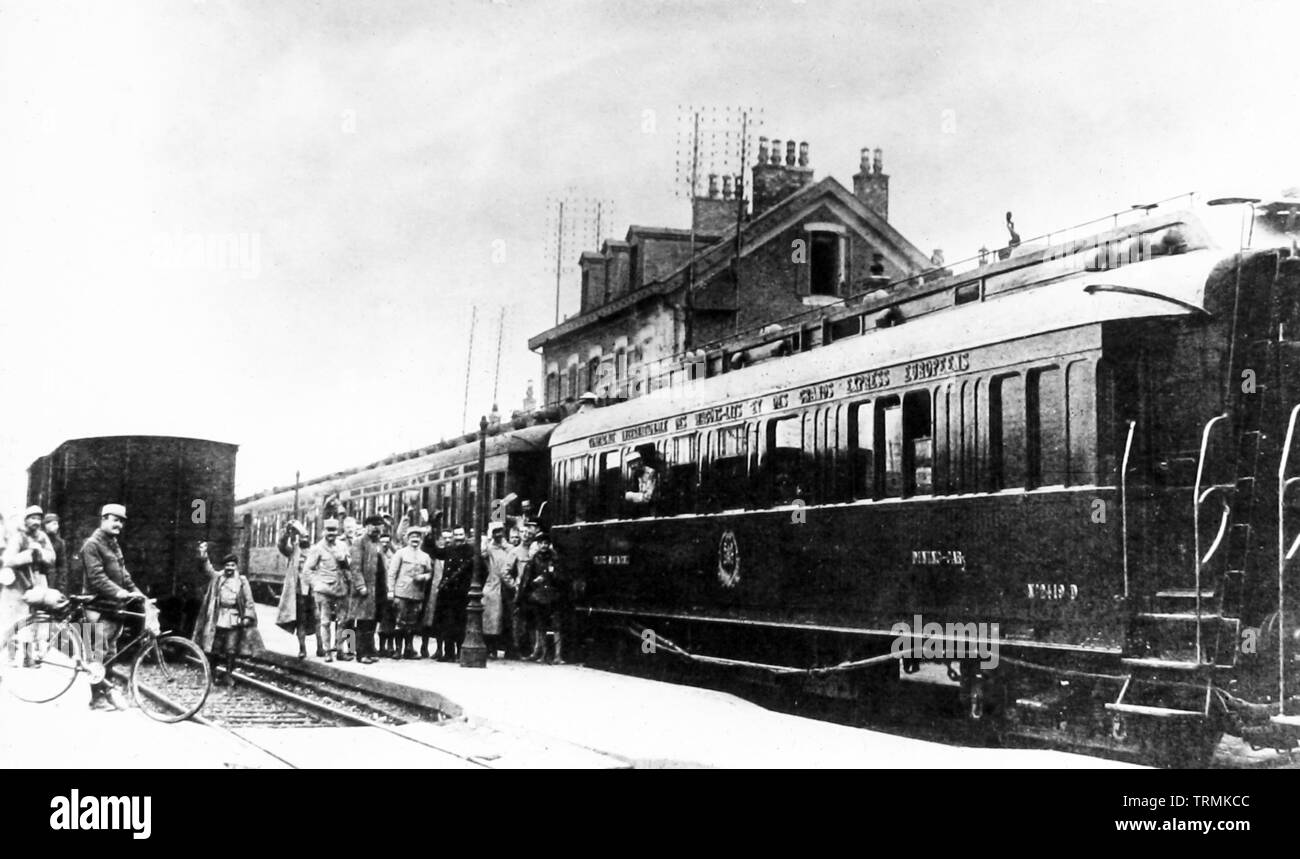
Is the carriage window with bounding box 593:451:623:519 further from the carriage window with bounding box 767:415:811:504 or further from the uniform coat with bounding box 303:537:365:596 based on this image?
the carriage window with bounding box 767:415:811:504

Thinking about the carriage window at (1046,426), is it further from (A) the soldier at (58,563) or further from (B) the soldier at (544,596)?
(A) the soldier at (58,563)

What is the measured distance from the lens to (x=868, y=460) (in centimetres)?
1084

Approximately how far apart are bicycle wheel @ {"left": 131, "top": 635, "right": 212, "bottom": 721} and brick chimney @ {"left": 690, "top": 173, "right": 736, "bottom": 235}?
2215 cm

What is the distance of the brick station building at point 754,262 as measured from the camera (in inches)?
1140

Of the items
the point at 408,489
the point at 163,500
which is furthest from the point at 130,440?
the point at 408,489

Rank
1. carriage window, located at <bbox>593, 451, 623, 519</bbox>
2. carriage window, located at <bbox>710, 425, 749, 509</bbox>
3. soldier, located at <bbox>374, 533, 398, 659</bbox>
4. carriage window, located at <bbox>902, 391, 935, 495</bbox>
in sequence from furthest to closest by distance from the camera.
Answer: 1. soldier, located at <bbox>374, 533, 398, 659</bbox>
2. carriage window, located at <bbox>593, 451, 623, 519</bbox>
3. carriage window, located at <bbox>710, 425, 749, 509</bbox>
4. carriage window, located at <bbox>902, 391, 935, 495</bbox>

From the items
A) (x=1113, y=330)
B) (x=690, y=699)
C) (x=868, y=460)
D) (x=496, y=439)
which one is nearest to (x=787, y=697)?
(x=690, y=699)

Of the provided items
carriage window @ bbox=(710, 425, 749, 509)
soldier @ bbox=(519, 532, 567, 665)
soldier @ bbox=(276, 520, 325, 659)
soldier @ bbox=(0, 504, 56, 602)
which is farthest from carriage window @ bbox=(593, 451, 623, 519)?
soldier @ bbox=(0, 504, 56, 602)

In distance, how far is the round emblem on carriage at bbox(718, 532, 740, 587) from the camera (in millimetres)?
12789

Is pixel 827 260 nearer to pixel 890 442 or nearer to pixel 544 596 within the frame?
pixel 544 596

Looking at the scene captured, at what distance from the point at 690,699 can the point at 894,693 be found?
176 cm
